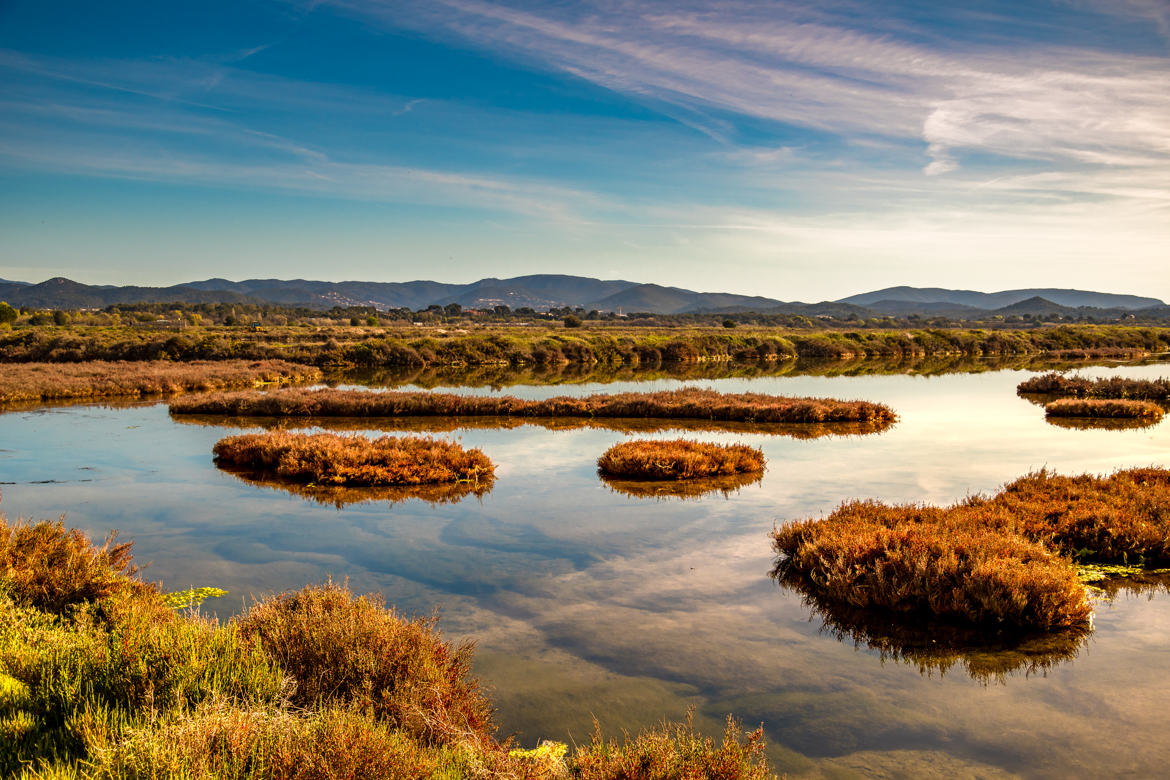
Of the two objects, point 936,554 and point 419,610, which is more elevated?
point 936,554

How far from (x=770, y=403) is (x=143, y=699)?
894 inches

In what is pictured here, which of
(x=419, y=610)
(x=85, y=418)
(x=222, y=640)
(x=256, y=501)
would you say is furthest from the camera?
(x=85, y=418)

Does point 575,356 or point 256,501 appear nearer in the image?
point 256,501

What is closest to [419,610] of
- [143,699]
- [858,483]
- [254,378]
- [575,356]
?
[143,699]

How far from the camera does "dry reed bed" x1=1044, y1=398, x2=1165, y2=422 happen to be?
80.2 ft

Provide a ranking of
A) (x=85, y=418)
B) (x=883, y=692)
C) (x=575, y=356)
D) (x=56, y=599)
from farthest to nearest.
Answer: (x=575, y=356), (x=85, y=418), (x=56, y=599), (x=883, y=692)

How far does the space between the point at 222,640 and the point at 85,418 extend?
24020 mm

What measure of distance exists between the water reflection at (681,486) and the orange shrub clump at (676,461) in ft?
0.60

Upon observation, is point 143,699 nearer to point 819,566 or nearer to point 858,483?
point 819,566

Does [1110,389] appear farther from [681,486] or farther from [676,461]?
[681,486]

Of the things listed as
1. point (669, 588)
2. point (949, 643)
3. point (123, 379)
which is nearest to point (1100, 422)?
point (949, 643)

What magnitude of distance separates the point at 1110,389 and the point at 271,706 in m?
32.8

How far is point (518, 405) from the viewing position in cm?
2677

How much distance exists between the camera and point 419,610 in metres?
8.34
